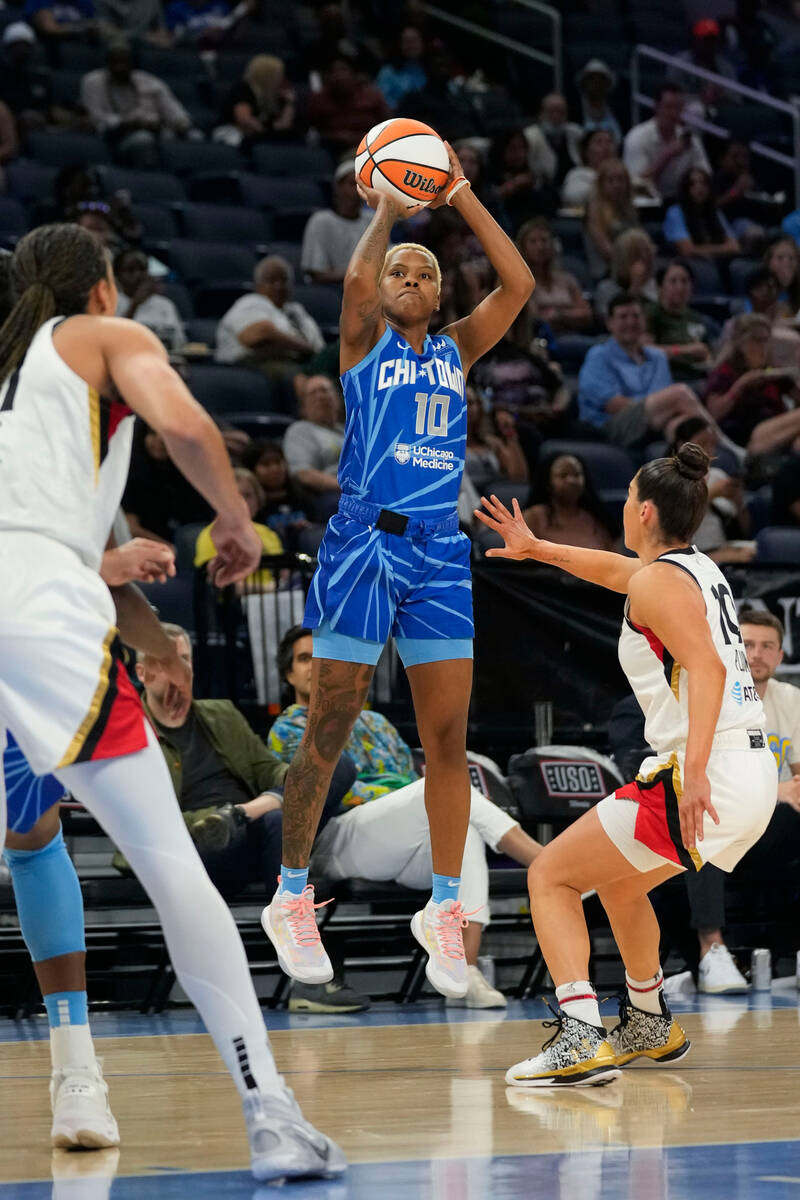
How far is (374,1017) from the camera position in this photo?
20.7 ft

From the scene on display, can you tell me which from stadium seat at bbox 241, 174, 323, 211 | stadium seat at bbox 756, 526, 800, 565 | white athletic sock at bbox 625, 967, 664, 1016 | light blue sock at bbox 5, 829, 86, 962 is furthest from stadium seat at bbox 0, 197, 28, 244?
light blue sock at bbox 5, 829, 86, 962

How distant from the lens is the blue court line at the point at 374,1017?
5953mm

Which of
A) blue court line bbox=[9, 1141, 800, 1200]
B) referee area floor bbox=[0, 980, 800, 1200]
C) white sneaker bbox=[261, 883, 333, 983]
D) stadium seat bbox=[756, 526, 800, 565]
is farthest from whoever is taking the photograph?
stadium seat bbox=[756, 526, 800, 565]

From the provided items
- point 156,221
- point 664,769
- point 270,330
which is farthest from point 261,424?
point 664,769

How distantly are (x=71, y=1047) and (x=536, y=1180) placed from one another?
3.60ft

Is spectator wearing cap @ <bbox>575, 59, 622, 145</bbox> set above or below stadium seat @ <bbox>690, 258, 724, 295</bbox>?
above

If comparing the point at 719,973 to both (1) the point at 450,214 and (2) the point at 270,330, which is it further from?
(1) the point at 450,214

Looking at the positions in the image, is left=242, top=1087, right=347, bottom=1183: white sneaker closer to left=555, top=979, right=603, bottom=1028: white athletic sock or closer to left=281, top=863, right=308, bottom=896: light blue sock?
left=555, top=979, right=603, bottom=1028: white athletic sock

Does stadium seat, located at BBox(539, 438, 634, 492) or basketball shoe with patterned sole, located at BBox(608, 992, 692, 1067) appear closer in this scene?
basketball shoe with patterned sole, located at BBox(608, 992, 692, 1067)

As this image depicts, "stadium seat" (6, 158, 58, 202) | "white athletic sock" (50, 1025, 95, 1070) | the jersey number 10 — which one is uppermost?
"stadium seat" (6, 158, 58, 202)

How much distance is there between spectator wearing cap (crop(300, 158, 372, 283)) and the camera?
1147cm

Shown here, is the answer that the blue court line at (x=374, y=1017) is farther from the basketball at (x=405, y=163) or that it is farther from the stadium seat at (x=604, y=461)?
the stadium seat at (x=604, y=461)

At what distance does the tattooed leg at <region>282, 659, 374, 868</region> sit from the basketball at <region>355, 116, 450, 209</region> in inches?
53.8

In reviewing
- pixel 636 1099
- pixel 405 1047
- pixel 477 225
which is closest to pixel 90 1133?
pixel 636 1099
